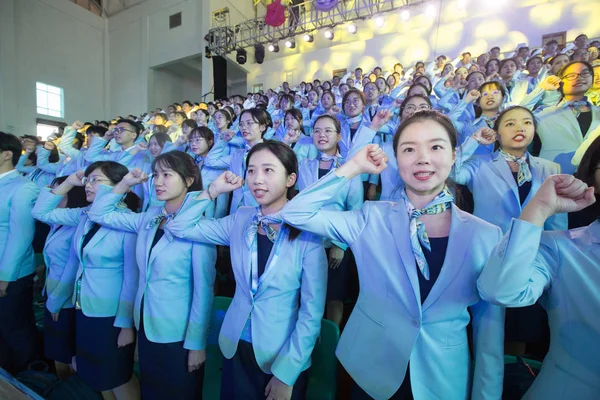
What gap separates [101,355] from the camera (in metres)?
1.75

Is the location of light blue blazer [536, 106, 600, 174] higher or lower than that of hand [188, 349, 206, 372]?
higher

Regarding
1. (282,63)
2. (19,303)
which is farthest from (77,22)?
(19,303)

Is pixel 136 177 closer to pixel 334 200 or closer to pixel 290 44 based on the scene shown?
pixel 334 200

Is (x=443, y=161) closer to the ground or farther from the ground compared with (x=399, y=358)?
farther from the ground

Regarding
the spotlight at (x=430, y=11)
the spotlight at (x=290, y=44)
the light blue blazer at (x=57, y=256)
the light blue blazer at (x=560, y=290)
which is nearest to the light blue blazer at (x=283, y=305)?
the light blue blazer at (x=560, y=290)

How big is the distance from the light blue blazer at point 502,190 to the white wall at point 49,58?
1662 centimetres

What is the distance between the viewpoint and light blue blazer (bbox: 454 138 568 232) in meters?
1.74

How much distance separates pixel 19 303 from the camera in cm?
231

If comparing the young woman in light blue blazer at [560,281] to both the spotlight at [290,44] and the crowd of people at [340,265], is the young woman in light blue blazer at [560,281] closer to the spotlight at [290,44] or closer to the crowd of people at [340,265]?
the crowd of people at [340,265]

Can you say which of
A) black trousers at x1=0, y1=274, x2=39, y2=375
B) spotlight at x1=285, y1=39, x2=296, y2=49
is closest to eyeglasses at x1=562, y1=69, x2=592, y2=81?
black trousers at x1=0, y1=274, x2=39, y2=375

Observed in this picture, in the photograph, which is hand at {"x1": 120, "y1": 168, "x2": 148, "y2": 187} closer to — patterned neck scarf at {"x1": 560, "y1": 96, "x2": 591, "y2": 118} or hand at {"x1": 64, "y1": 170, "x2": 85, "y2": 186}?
hand at {"x1": 64, "y1": 170, "x2": 85, "y2": 186}

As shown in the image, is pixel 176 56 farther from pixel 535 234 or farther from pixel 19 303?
pixel 535 234

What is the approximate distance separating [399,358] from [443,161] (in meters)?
0.74

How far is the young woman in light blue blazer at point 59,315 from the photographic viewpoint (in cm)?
202
